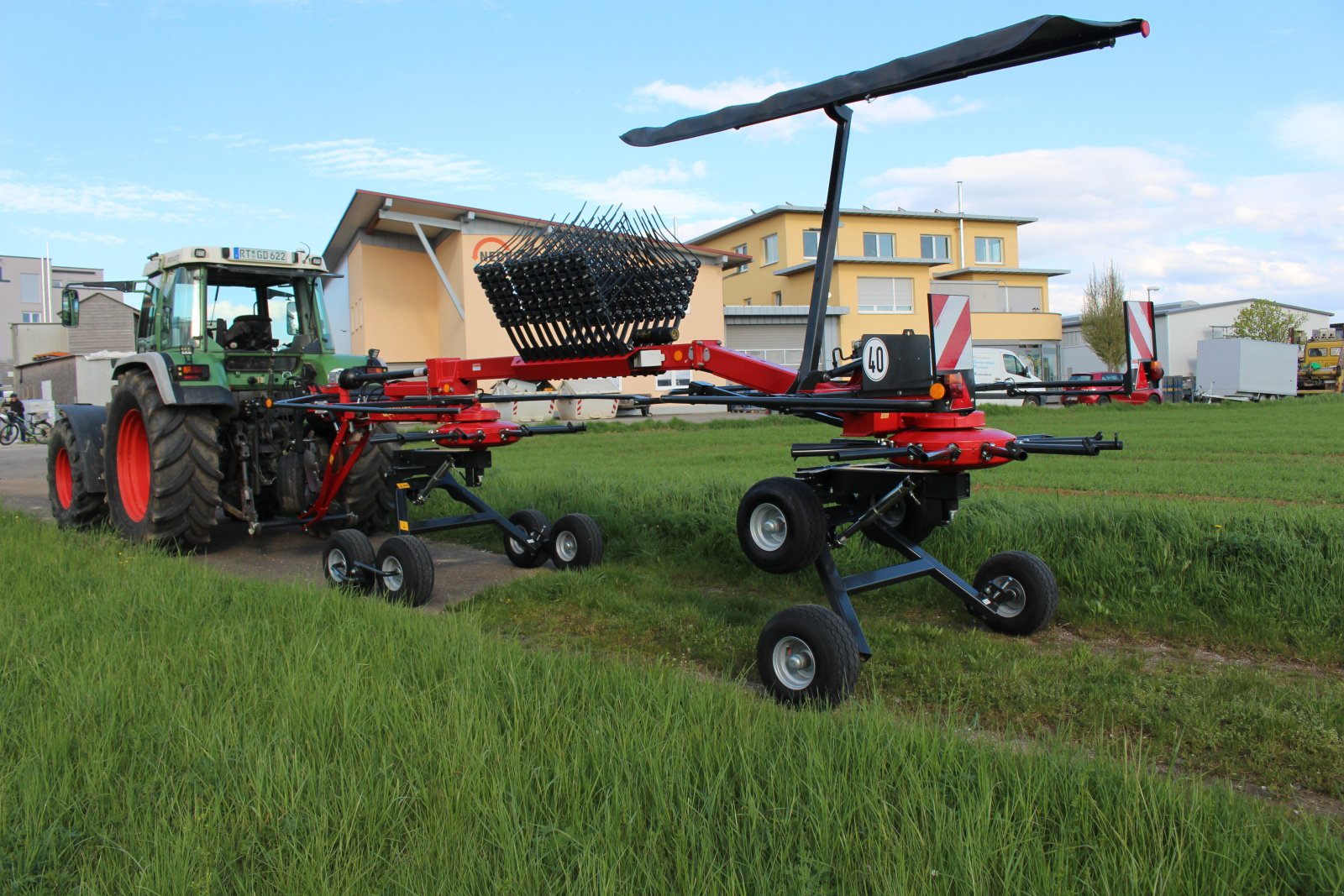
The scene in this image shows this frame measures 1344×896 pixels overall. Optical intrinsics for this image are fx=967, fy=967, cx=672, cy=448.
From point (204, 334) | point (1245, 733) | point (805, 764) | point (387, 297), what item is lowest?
point (1245, 733)

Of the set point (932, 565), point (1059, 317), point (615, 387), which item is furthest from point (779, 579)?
point (1059, 317)

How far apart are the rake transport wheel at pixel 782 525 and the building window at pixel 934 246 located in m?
47.0

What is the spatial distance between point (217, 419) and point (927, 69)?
6.75m

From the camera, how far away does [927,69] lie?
4.02 m

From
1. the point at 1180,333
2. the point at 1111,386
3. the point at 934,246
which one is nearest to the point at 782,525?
the point at 1111,386

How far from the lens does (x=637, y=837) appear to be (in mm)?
2480

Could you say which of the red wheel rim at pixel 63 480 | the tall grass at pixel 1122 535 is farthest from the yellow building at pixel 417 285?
the red wheel rim at pixel 63 480

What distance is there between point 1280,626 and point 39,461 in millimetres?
23316

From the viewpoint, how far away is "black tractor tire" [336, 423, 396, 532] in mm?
8633

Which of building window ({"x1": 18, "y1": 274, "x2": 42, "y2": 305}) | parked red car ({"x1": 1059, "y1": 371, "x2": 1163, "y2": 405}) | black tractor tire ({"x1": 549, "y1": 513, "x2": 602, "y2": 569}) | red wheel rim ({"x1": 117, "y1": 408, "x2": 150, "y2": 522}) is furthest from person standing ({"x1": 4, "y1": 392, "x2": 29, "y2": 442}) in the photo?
building window ({"x1": 18, "y1": 274, "x2": 42, "y2": 305})

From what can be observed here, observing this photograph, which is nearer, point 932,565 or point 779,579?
point 932,565

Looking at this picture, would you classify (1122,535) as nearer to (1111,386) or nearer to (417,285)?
(1111,386)

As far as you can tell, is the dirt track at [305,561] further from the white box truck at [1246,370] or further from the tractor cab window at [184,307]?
the white box truck at [1246,370]

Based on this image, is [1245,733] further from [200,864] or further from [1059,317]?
[1059,317]
